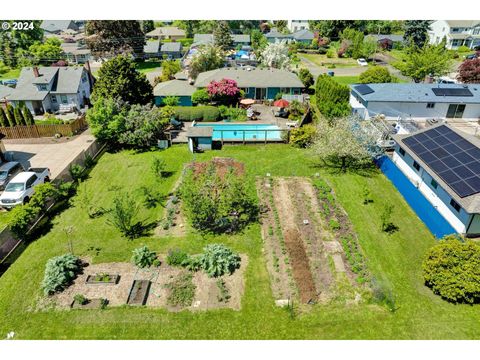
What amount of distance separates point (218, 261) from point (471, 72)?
49.4 m

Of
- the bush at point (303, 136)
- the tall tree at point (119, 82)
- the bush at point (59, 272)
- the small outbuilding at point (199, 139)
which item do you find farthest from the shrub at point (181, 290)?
the tall tree at point (119, 82)

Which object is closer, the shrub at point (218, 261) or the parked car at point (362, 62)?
the shrub at point (218, 261)

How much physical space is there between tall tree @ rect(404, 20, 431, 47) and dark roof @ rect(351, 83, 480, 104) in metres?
51.1

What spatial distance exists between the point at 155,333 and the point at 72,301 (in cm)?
526

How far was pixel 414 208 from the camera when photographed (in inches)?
980

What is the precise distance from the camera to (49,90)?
47.2 meters

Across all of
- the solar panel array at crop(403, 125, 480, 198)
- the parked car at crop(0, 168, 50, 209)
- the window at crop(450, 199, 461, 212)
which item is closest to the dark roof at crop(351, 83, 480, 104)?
the solar panel array at crop(403, 125, 480, 198)

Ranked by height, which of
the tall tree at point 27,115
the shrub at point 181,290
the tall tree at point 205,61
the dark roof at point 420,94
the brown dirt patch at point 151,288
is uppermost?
the tall tree at point 205,61

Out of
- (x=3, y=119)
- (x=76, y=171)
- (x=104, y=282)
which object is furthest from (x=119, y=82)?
(x=104, y=282)

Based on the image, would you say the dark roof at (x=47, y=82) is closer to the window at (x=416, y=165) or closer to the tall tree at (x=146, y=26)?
the window at (x=416, y=165)

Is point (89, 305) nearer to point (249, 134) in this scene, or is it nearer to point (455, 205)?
point (455, 205)

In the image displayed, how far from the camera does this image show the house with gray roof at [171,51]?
85.7m

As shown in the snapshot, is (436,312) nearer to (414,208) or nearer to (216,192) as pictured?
(414,208)

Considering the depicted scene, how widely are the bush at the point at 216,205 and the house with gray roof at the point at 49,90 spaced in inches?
1345
